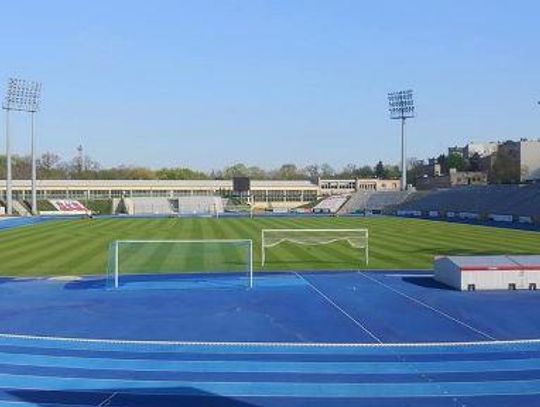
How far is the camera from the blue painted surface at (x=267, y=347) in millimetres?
11344

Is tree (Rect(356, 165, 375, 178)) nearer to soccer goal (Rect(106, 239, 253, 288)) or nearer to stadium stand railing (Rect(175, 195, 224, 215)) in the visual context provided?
stadium stand railing (Rect(175, 195, 224, 215))

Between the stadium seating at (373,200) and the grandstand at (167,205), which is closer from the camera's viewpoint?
the stadium seating at (373,200)

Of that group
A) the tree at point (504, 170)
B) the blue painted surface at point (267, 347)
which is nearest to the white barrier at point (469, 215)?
the tree at point (504, 170)

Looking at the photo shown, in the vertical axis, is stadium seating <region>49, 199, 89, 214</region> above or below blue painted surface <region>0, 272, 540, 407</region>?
below

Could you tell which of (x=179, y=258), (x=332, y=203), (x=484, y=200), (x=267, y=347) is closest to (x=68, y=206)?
(x=332, y=203)

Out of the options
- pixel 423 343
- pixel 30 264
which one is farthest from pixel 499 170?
pixel 423 343

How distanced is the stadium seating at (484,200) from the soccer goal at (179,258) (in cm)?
3695

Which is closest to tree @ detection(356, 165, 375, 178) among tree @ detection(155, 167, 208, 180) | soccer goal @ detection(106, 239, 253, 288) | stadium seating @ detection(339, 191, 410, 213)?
tree @ detection(155, 167, 208, 180)

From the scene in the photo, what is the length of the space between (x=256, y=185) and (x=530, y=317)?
116 metres

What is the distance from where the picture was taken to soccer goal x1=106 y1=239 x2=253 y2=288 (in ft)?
84.4

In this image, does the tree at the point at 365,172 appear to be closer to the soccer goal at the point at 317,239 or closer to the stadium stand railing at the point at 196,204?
the stadium stand railing at the point at 196,204

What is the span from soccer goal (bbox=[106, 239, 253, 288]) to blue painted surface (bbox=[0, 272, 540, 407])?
95.5 inches

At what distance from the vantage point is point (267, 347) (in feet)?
48.0

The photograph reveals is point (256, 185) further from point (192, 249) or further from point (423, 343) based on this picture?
point (423, 343)
